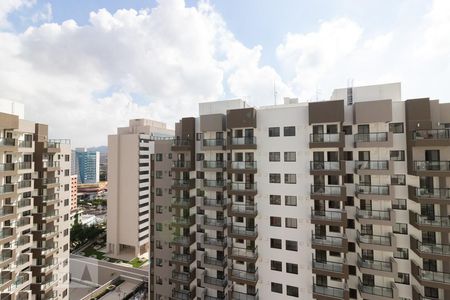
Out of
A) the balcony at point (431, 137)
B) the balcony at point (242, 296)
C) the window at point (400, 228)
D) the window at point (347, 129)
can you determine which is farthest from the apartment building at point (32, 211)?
the balcony at point (431, 137)

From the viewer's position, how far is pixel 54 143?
119ft

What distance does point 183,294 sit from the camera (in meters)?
34.6

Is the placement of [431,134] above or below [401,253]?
above

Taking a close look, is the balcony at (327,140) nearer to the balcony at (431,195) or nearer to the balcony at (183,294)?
the balcony at (431,195)

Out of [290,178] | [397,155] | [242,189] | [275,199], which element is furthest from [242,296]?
[397,155]

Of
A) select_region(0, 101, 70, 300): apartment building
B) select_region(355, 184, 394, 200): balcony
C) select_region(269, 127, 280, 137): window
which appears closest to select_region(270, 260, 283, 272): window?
select_region(355, 184, 394, 200): balcony

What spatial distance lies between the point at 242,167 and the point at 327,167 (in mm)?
→ 9908

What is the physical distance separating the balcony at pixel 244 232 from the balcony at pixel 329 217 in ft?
22.9

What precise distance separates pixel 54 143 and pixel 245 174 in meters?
28.7

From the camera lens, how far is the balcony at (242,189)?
29984 millimetres

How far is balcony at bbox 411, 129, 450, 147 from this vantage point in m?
23.7

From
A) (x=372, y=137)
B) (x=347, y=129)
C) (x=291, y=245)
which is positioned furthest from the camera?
(x=291, y=245)

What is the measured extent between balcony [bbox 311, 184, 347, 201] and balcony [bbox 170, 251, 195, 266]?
62.5 feet

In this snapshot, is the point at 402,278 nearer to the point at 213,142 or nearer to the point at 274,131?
the point at 274,131
